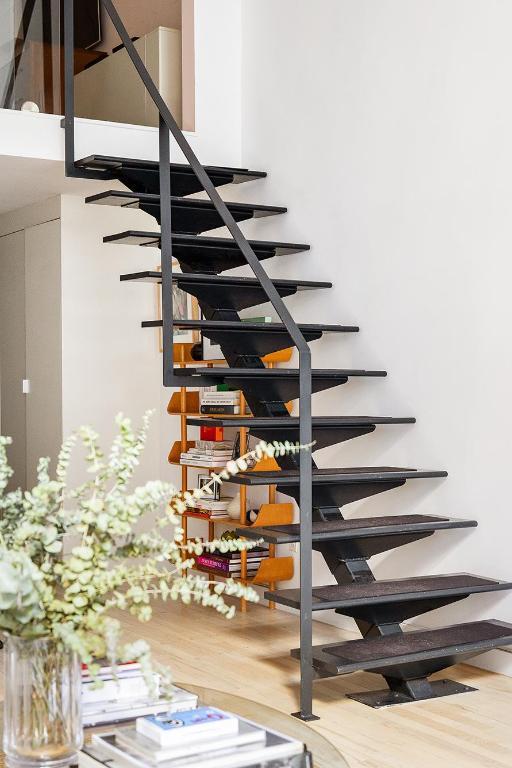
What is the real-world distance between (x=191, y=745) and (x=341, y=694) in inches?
89.1

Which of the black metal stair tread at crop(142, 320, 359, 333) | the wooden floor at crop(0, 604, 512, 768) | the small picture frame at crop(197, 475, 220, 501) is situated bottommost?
the wooden floor at crop(0, 604, 512, 768)

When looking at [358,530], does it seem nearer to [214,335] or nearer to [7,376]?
[214,335]

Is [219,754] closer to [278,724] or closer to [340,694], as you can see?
[278,724]

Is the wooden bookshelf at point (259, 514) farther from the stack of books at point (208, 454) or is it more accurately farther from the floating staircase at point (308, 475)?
the floating staircase at point (308, 475)

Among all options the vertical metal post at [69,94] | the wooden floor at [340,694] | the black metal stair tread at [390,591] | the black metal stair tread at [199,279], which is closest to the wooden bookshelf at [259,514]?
the wooden floor at [340,694]

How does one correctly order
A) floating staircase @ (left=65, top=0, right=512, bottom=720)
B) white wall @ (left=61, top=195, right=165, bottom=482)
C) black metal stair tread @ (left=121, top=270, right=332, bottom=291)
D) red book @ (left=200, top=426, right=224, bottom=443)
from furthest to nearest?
white wall @ (left=61, top=195, right=165, bottom=482) < red book @ (left=200, top=426, right=224, bottom=443) < black metal stair tread @ (left=121, top=270, right=332, bottom=291) < floating staircase @ (left=65, top=0, right=512, bottom=720)

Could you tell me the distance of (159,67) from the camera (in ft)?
20.4

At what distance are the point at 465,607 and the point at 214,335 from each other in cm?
167

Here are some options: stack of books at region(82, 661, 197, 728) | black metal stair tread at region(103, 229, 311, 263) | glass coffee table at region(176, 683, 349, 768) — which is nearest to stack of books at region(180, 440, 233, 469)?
black metal stair tread at region(103, 229, 311, 263)

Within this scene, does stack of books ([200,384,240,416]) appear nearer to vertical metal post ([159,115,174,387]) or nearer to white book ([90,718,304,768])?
vertical metal post ([159,115,174,387])

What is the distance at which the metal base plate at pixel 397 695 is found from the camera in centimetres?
398

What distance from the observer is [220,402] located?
5992 mm

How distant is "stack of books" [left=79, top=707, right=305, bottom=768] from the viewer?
1935 millimetres

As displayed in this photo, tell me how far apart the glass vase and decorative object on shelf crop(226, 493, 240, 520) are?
3996mm
